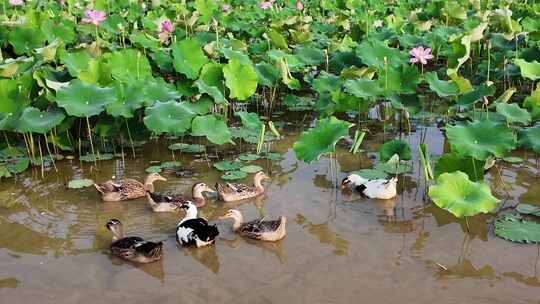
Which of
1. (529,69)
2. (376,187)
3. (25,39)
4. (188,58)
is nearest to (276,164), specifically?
(376,187)

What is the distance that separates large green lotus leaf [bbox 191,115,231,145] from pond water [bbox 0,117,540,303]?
1.34 ft

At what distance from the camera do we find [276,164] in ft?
20.8

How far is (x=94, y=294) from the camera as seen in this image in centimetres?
400

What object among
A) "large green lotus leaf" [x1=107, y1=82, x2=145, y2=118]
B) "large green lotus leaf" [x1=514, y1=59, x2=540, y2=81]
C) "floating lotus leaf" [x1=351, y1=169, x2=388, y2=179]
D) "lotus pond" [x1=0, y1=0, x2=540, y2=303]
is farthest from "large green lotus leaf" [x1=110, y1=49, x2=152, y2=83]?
"large green lotus leaf" [x1=514, y1=59, x2=540, y2=81]

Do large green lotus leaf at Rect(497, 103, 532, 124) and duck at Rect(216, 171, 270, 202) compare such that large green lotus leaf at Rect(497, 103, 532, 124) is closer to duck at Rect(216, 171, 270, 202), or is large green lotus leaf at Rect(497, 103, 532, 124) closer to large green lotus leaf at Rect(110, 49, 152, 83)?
duck at Rect(216, 171, 270, 202)

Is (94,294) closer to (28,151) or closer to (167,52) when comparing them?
(28,151)

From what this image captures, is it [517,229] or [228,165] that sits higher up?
[228,165]

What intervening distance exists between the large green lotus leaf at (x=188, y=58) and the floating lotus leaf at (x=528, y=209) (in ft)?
12.2

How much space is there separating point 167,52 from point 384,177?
3.37 m

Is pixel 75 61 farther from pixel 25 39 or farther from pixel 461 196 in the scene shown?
pixel 461 196

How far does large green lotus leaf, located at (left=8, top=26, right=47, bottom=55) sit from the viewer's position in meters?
7.64

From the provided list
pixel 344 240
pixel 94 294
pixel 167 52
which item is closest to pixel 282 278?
pixel 344 240

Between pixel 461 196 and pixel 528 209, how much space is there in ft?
3.14

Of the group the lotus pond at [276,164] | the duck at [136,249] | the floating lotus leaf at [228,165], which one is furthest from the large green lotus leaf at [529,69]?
the duck at [136,249]
